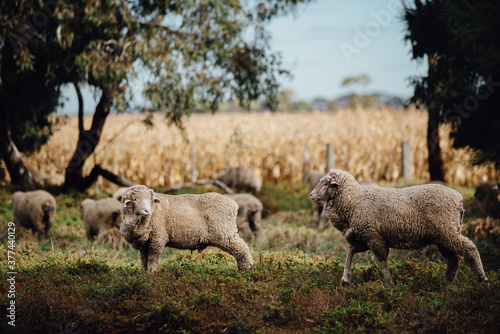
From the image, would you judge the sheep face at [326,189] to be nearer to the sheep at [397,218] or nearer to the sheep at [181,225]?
the sheep at [397,218]

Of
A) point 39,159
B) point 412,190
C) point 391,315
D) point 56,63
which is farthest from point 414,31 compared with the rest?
point 39,159

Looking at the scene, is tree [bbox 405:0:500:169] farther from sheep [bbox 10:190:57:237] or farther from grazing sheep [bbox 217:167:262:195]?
sheep [bbox 10:190:57:237]

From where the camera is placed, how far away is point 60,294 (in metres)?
6.57

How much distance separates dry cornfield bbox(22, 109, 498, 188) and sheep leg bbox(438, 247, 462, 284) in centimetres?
1116

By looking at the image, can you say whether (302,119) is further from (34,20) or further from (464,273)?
(464,273)

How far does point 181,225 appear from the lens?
7008 mm

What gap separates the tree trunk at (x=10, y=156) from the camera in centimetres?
1445

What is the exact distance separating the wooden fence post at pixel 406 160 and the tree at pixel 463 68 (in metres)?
8.33

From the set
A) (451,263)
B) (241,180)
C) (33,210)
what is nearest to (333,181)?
(451,263)

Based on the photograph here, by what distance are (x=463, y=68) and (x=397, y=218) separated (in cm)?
609

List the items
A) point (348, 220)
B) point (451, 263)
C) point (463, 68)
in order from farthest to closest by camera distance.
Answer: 1. point (463, 68)
2. point (348, 220)
3. point (451, 263)

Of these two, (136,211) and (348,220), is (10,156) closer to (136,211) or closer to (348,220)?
(136,211)

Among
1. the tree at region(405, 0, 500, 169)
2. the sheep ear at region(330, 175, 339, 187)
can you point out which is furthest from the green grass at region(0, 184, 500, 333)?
the tree at region(405, 0, 500, 169)

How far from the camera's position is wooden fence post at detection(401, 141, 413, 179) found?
20281mm
